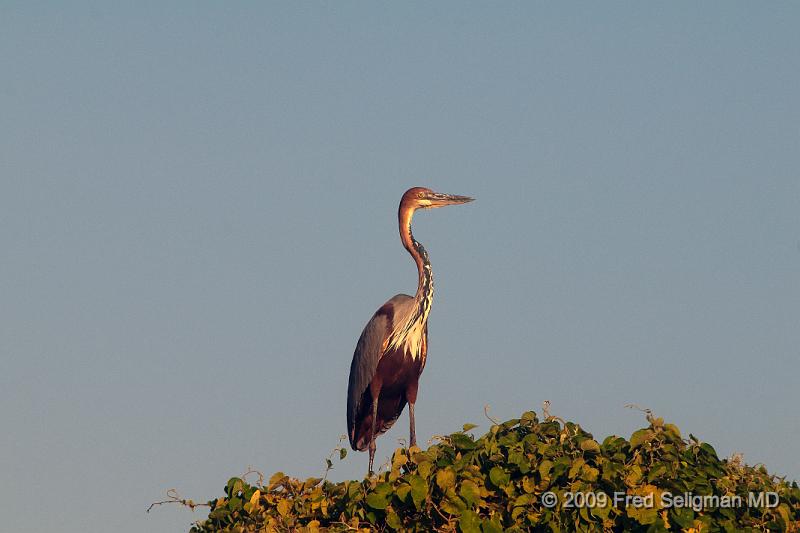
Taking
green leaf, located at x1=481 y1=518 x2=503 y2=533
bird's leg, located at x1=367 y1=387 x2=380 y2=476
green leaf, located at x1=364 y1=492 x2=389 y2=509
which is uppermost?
bird's leg, located at x1=367 y1=387 x2=380 y2=476

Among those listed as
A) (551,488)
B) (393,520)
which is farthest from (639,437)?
(393,520)

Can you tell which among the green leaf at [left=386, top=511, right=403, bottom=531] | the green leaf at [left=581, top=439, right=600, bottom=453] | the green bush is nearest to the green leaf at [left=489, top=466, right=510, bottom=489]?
the green bush

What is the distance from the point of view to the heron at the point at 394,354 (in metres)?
15.1

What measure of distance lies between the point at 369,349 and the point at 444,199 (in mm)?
2294

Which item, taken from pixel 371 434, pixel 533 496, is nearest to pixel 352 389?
pixel 371 434

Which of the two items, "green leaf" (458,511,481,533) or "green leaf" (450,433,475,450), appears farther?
"green leaf" (450,433,475,450)

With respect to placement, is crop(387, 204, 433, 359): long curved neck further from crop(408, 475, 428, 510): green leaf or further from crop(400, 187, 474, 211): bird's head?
crop(408, 475, 428, 510): green leaf

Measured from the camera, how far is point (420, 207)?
52.1 ft

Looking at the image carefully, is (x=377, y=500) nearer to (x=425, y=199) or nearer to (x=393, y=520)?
(x=393, y=520)

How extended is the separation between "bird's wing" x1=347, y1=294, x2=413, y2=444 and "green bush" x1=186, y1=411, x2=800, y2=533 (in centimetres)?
535

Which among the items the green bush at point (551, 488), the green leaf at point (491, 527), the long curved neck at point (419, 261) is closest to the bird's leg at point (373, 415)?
the long curved neck at point (419, 261)

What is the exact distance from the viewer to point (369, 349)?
50.2 ft

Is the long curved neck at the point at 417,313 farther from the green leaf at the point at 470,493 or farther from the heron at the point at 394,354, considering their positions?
the green leaf at the point at 470,493

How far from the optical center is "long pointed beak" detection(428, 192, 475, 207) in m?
15.9
